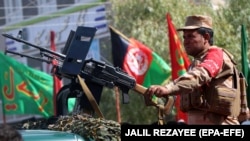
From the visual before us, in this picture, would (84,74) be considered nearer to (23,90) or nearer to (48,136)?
(48,136)

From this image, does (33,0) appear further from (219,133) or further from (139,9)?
(219,133)

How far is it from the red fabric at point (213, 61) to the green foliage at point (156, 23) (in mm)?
18254

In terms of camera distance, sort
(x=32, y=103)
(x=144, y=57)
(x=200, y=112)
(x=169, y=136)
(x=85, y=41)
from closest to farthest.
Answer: (x=169, y=136)
(x=200, y=112)
(x=85, y=41)
(x=144, y=57)
(x=32, y=103)

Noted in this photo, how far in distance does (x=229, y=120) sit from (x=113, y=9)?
22.3m

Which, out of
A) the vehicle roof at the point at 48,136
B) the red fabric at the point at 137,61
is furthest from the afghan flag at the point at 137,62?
the vehicle roof at the point at 48,136

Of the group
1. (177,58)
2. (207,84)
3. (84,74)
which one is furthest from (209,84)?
(177,58)

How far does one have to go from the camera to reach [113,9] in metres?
28.4

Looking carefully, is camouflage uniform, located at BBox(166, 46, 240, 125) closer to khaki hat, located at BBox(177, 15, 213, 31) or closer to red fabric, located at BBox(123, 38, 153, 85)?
khaki hat, located at BBox(177, 15, 213, 31)

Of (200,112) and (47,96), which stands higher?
(200,112)

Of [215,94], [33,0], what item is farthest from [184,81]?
[33,0]

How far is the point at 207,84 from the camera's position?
610cm

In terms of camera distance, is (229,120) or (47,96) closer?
(229,120)

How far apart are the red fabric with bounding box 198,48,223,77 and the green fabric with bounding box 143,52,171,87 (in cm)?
1057

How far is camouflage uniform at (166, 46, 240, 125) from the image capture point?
5.93 metres
